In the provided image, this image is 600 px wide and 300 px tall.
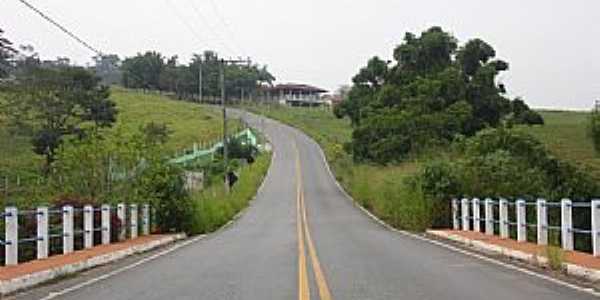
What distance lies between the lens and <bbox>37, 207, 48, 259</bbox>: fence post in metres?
19.2

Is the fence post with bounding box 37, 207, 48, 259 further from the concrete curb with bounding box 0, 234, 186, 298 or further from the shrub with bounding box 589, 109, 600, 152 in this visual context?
the shrub with bounding box 589, 109, 600, 152

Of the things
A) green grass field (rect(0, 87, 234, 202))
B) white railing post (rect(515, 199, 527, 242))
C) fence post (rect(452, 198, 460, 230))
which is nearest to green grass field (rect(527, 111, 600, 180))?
fence post (rect(452, 198, 460, 230))

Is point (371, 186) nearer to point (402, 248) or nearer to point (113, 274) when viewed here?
point (402, 248)

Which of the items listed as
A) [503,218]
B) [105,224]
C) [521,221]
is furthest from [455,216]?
[105,224]

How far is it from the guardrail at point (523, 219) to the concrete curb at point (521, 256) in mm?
897

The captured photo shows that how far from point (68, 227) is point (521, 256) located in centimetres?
1076

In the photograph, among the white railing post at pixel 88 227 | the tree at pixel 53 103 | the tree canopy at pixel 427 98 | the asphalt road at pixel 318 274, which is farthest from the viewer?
the tree at pixel 53 103

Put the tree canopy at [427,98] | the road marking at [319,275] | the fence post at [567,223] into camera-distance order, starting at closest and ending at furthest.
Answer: the road marking at [319,275]
the fence post at [567,223]
the tree canopy at [427,98]

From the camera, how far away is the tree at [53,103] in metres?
73.2

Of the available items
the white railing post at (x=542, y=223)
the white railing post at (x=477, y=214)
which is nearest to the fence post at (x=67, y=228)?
the white railing post at (x=542, y=223)

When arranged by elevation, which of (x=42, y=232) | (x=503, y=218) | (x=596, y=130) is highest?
(x=596, y=130)

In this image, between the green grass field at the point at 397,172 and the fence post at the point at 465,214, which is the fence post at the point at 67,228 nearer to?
the fence post at the point at 465,214

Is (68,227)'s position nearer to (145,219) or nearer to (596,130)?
(145,219)

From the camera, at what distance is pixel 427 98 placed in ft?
233
